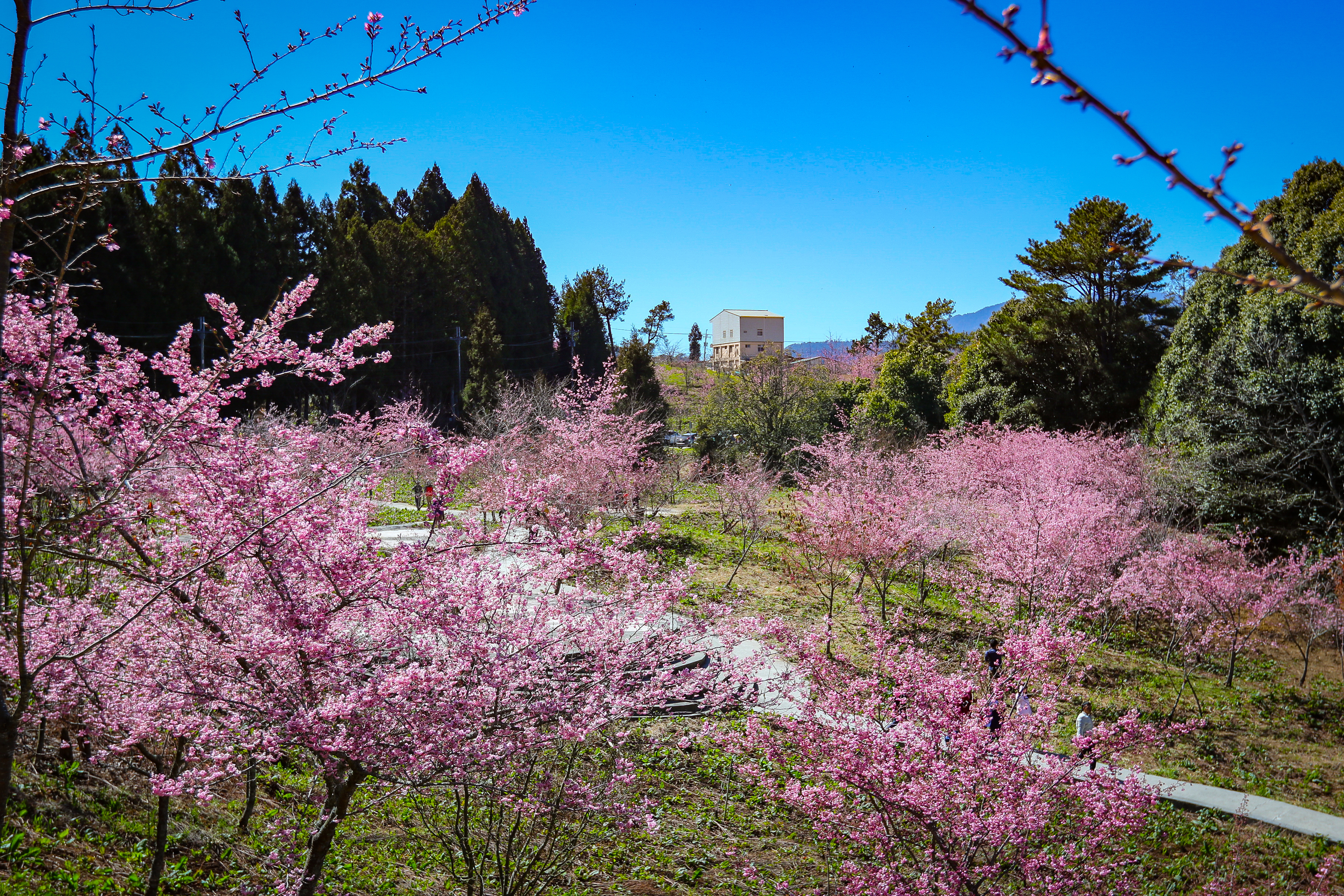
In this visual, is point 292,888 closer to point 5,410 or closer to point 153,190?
point 5,410

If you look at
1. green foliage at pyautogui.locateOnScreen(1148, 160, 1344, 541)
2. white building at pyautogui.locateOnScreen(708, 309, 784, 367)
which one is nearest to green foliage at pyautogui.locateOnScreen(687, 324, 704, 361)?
white building at pyautogui.locateOnScreen(708, 309, 784, 367)

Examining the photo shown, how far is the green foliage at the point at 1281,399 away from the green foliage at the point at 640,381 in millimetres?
13347

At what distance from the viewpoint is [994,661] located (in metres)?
6.25

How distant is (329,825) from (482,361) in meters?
25.9

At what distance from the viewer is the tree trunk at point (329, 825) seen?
11.3 feet

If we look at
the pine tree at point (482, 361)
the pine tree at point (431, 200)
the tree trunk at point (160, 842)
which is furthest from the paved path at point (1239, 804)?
the pine tree at point (431, 200)

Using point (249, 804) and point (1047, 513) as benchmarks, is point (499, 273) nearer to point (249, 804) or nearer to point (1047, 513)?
point (1047, 513)

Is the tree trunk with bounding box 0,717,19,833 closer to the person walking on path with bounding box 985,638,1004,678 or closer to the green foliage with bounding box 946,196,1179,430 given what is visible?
the person walking on path with bounding box 985,638,1004,678

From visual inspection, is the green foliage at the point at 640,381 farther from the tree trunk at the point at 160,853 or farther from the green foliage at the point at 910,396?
the tree trunk at the point at 160,853

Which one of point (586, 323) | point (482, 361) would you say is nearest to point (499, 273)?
point (586, 323)

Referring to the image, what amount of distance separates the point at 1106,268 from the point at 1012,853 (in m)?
21.9

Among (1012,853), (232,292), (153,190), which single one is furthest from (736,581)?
(153,190)

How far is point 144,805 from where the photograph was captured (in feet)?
16.9

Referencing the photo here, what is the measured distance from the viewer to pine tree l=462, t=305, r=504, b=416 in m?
27.5
